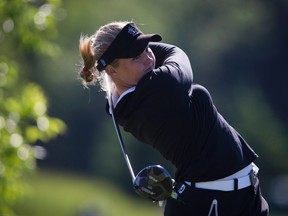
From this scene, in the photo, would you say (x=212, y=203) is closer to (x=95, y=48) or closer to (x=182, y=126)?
(x=182, y=126)

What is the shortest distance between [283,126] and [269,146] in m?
1.84

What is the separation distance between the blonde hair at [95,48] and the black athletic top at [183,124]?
311 mm

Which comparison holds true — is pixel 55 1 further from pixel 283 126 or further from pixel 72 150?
pixel 72 150

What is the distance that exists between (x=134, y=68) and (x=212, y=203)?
0.88 meters

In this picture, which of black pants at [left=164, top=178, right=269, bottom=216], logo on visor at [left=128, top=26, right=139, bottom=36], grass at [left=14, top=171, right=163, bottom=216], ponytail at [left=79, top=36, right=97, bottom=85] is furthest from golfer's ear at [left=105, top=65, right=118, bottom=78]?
grass at [left=14, top=171, right=163, bottom=216]

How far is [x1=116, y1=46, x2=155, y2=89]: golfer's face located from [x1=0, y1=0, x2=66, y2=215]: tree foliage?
76.1 inches

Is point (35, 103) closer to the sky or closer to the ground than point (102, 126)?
closer to the sky

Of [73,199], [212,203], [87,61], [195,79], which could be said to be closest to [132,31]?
[87,61]

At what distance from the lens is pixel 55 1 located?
7141mm

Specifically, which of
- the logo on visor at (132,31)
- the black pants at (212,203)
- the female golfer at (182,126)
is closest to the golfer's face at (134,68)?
the female golfer at (182,126)

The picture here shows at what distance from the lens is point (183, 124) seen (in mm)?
4844

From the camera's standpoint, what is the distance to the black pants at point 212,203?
489 cm

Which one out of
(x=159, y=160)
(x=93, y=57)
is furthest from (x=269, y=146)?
(x=93, y=57)

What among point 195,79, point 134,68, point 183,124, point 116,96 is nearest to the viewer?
point 183,124
